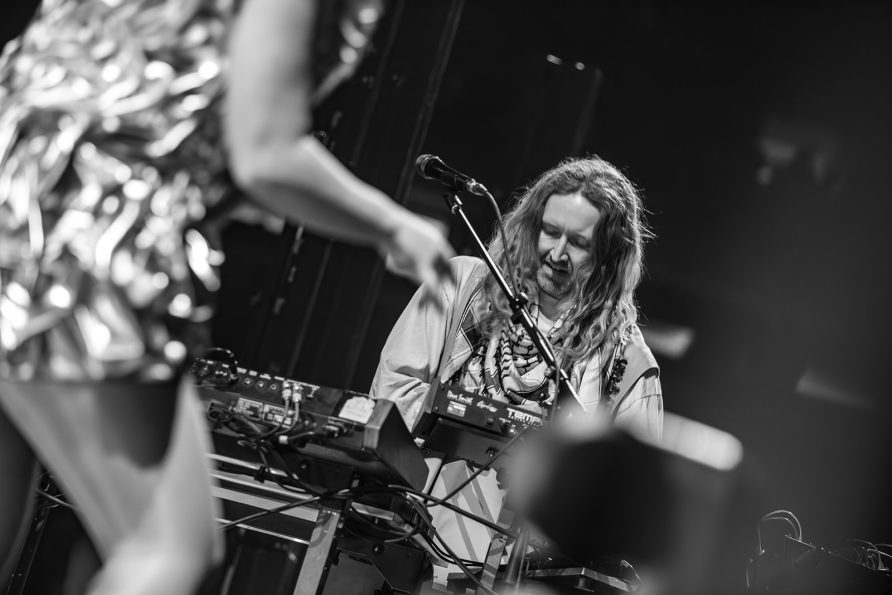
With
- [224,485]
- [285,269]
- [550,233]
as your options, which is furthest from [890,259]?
[224,485]

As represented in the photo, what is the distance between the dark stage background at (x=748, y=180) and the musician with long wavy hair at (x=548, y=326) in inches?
37.2

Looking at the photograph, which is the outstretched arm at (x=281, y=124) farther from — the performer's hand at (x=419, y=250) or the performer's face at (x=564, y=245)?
the performer's face at (x=564, y=245)

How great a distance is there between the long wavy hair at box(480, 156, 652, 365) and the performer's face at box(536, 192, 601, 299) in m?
0.02

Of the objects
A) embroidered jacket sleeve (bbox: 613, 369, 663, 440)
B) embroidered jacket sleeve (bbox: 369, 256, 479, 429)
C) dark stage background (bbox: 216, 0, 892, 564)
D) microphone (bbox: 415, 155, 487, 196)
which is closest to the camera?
microphone (bbox: 415, 155, 487, 196)

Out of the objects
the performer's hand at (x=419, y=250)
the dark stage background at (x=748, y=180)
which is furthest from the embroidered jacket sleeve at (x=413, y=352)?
the performer's hand at (x=419, y=250)

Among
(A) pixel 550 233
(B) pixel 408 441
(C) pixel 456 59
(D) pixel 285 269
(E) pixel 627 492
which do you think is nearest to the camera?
(E) pixel 627 492

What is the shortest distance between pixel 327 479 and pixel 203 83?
1.52 metres

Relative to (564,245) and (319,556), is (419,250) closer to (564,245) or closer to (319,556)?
(319,556)

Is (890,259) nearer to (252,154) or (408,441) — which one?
(408,441)

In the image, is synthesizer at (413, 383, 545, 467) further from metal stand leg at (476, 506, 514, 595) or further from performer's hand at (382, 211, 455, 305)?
performer's hand at (382, 211, 455, 305)

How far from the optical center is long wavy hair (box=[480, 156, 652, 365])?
3250 mm

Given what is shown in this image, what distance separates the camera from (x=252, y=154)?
104cm

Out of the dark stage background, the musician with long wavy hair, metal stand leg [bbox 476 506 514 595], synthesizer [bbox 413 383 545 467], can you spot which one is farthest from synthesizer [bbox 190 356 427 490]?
the dark stage background

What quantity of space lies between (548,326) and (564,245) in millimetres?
301
